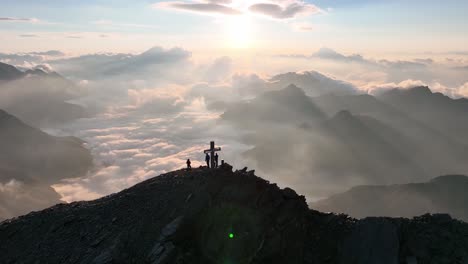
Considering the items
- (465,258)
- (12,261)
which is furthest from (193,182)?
(465,258)

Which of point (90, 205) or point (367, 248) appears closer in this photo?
point (367, 248)

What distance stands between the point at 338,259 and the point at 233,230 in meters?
8.60

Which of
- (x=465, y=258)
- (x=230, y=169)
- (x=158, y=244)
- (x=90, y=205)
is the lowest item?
(x=465, y=258)

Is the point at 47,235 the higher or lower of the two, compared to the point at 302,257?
higher

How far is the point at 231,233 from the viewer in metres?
27.4

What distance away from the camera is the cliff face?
27516 mm

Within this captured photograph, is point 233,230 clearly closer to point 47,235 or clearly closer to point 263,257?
point 263,257

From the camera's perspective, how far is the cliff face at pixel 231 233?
90.3 feet

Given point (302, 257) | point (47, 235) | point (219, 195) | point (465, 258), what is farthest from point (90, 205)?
point (465, 258)

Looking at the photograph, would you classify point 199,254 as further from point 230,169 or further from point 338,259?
point 338,259

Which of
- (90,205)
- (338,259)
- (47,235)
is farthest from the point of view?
(90,205)

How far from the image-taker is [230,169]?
32.0 m

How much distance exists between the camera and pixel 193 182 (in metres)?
32.9

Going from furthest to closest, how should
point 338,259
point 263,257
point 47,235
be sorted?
point 47,235
point 338,259
point 263,257
